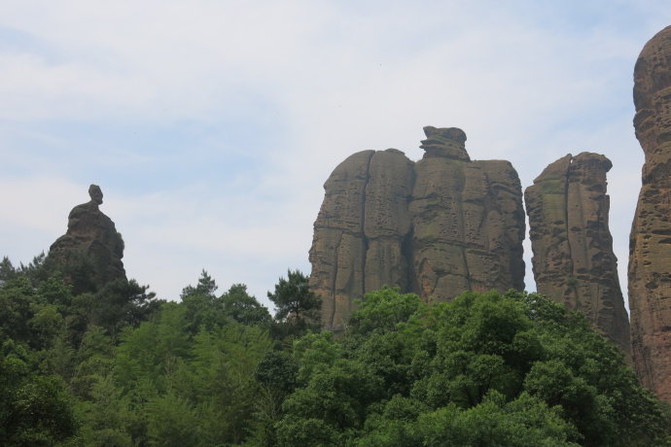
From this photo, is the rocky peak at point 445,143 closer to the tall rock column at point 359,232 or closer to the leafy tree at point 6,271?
the tall rock column at point 359,232

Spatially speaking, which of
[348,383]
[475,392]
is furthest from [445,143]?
[475,392]

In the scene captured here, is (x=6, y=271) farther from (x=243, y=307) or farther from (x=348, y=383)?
(x=348, y=383)

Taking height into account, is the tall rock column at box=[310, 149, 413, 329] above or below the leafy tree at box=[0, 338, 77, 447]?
above

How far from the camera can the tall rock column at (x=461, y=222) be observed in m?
69.9

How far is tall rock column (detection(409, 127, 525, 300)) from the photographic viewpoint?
69.9 meters

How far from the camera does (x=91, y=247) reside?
6216cm

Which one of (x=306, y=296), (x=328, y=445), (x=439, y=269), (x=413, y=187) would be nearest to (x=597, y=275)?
(x=439, y=269)

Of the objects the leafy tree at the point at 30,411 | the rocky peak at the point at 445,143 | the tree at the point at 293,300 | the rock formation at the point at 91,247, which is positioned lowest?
the leafy tree at the point at 30,411

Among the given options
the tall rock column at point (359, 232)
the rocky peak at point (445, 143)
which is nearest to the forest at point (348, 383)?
the tall rock column at point (359, 232)

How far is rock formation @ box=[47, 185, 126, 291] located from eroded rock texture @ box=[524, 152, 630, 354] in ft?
128

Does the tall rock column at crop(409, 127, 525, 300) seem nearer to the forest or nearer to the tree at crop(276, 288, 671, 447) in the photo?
the forest

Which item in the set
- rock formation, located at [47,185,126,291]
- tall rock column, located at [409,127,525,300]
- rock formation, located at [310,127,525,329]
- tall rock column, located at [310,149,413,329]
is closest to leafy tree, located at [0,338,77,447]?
rock formation, located at [47,185,126,291]

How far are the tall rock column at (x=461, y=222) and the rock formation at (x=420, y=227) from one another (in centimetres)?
9

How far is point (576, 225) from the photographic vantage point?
7194 cm
